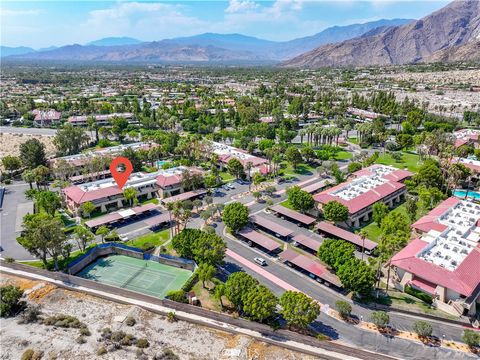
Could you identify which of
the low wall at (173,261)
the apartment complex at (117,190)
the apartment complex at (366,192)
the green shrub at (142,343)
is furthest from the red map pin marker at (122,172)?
the apartment complex at (366,192)

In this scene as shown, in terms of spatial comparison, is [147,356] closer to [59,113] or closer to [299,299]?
[299,299]

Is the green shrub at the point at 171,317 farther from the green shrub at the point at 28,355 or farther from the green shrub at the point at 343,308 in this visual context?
the green shrub at the point at 343,308

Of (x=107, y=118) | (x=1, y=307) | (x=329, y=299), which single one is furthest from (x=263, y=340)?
(x=107, y=118)

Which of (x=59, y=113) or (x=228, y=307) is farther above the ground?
(x=59, y=113)

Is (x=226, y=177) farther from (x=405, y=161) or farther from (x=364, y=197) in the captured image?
(x=405, y=161)

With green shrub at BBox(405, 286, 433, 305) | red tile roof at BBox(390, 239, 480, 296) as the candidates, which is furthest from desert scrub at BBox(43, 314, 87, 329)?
red tile roof at BBox(390, 239, 480, 296)

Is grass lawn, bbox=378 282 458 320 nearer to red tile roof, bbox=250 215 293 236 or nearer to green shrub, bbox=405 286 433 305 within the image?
green shrub, bbox=405 286 433 305
